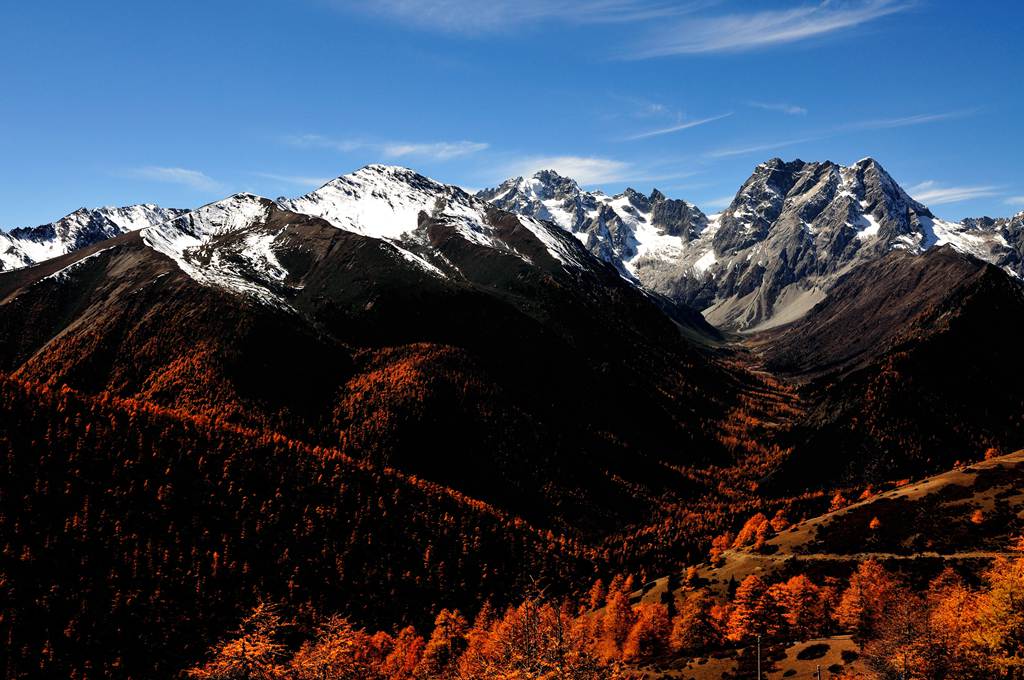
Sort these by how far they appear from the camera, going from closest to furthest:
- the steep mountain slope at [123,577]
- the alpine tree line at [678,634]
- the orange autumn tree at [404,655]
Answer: the alpine tree line at [678,634] → the orange autumn tree at [404,655] → the steep mountain slope at [123,577]

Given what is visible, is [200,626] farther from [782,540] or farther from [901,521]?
[901,521]

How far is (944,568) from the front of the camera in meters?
127

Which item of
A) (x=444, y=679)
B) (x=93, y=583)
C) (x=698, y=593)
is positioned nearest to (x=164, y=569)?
(x=93, y=583)

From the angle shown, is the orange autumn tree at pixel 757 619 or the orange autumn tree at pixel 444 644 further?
the orange autumn tree at pixel 444 644

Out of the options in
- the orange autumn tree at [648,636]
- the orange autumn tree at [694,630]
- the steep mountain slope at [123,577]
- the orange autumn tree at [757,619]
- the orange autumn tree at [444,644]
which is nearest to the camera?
the orange autumn tree at [757,619]

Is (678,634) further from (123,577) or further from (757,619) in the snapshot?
(123,577)

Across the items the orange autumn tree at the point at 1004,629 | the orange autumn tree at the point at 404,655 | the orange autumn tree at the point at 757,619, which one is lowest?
the orange autumn tree at the point at 404,655

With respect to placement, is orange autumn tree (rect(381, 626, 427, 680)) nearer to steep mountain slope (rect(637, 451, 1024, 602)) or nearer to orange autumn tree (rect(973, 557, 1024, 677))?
steep mountain slope (rect(637, 451, 1024, 602))

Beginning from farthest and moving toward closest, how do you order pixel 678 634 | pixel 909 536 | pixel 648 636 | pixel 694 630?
pixel 909 536, pixel 648 636, pixel 678 634, pixel 694 630

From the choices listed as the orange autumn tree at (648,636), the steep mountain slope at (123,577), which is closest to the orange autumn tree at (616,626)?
the orange autumn tree at (648,636)

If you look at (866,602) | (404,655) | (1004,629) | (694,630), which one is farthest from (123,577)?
(1004,629)

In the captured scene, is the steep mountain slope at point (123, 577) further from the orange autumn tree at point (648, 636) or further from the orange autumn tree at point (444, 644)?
the orange autumn tree at point (648, 636)

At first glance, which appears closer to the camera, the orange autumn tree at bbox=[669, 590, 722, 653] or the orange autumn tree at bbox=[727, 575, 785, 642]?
the orange autumn tree at bbox=[727, 575, 785, 642]

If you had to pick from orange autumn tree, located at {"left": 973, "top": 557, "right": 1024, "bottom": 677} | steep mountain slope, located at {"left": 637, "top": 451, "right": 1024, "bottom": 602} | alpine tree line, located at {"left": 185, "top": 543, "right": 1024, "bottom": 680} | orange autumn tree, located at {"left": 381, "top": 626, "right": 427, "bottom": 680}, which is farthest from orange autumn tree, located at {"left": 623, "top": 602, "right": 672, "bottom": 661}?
orange autumn tree, located at {"left": 973, "top": 557, "right": 1024, "bottom": 677}
